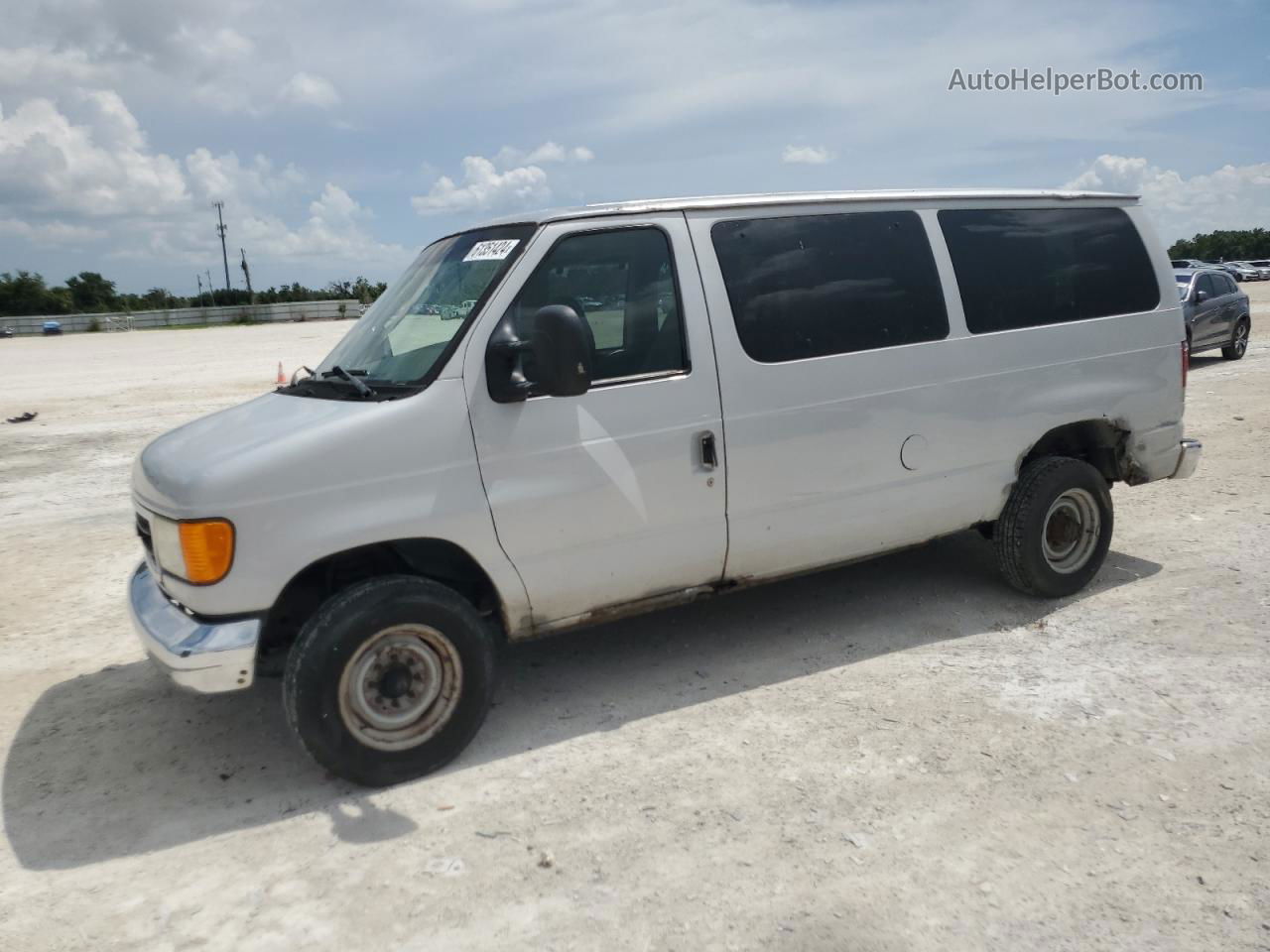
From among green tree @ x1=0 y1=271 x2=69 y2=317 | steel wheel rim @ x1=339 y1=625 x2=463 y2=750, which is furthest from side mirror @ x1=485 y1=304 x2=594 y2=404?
green tree @ x1=0 y1=271 x2=69 y2=317

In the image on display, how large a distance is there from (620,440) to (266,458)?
1.40 meters

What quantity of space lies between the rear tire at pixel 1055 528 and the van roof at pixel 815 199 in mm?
1445

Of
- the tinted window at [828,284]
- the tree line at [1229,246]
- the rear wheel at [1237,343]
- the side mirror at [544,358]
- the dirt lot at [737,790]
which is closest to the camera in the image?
the dirt lot at [737,790]

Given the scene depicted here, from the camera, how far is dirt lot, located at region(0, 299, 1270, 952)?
3100 mm

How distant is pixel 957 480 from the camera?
518 cm

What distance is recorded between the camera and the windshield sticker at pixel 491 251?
13.9ft

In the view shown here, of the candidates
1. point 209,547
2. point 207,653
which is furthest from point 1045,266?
point 207,653

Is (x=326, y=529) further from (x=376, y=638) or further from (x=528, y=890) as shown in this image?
(x=528, y=890)

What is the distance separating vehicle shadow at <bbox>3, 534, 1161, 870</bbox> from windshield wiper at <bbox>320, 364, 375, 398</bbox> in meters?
1.54

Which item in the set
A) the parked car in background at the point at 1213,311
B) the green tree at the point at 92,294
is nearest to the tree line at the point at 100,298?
the green tree at the point at 92,294

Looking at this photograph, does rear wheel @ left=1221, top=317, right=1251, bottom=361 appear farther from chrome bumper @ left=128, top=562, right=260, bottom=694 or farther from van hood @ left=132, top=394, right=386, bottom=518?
chrome bumper @ left=128, top=562, right=260, bottom=694

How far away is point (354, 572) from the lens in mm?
4117

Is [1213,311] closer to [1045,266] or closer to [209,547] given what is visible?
[1045,266]

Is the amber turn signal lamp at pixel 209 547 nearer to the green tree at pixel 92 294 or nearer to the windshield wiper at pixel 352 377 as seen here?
the windshield wiper at pixel 352 377
